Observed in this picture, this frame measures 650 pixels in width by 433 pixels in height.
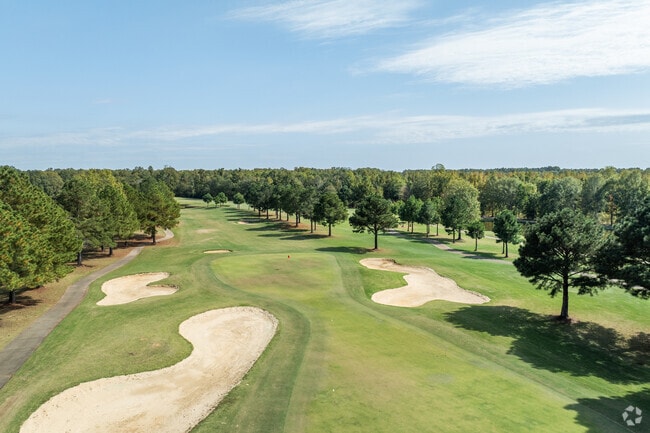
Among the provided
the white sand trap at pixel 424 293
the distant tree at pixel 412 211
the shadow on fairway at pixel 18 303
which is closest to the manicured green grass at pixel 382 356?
the white sand trap at pixel 424 293

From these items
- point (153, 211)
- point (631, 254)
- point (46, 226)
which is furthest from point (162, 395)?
point (153, 211)

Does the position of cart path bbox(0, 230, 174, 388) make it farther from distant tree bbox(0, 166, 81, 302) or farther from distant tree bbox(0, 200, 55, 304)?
distant tree bbox(0, 200, 55, 304)

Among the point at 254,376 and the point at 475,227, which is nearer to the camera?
the point at 254,376

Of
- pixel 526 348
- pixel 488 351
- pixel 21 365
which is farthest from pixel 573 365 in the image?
pixel 21 365

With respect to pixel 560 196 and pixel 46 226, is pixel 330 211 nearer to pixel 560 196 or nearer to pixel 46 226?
pixel 46 226

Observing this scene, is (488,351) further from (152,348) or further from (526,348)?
(152,348)

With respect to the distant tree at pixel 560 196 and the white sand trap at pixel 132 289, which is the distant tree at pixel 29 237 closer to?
the white sand trap at pixel 132 289
